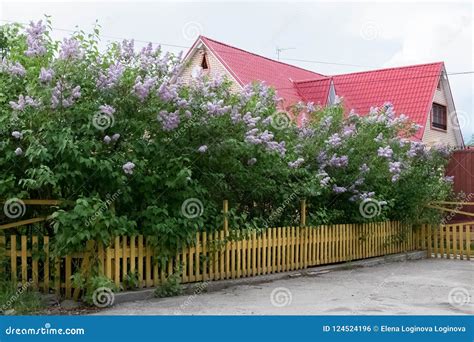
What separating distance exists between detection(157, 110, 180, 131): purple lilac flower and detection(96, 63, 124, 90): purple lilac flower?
0.77 m

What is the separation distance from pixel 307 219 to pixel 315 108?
2609mm

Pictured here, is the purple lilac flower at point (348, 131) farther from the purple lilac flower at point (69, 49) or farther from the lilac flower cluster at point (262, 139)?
the purple lilac flower at point (69, 49)

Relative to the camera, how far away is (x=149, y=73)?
8359mm

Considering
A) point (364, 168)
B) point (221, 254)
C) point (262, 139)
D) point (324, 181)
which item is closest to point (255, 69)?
point (364, 168)

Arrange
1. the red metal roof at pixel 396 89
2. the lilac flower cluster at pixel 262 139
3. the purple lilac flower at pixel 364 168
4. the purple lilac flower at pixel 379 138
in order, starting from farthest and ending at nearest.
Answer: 1. the red metal roof at pixel 396 89
2. the purple lilac flower at pixel 379 138
3. the purple lilac flower at pixel 364 168
4. the lilac flower cluster at pixel 262 139

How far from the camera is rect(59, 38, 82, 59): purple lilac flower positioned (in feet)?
24.9

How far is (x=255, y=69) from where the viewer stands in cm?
2438

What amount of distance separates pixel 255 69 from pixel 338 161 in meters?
14.0

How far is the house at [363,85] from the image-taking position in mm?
23500

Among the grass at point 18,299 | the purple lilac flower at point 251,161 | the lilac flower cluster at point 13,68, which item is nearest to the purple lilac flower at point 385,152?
the purple lilac flower at point 251,161

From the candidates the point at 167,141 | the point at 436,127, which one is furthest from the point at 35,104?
the point at 436,127

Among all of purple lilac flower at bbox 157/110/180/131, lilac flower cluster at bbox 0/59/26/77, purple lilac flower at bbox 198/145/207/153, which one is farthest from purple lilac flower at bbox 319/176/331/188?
lilac flower cluster at bbox 0/59/26/77

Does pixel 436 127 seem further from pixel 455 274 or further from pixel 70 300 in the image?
pixel 70 300

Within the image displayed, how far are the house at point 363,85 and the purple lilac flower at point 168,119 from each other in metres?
14.1
